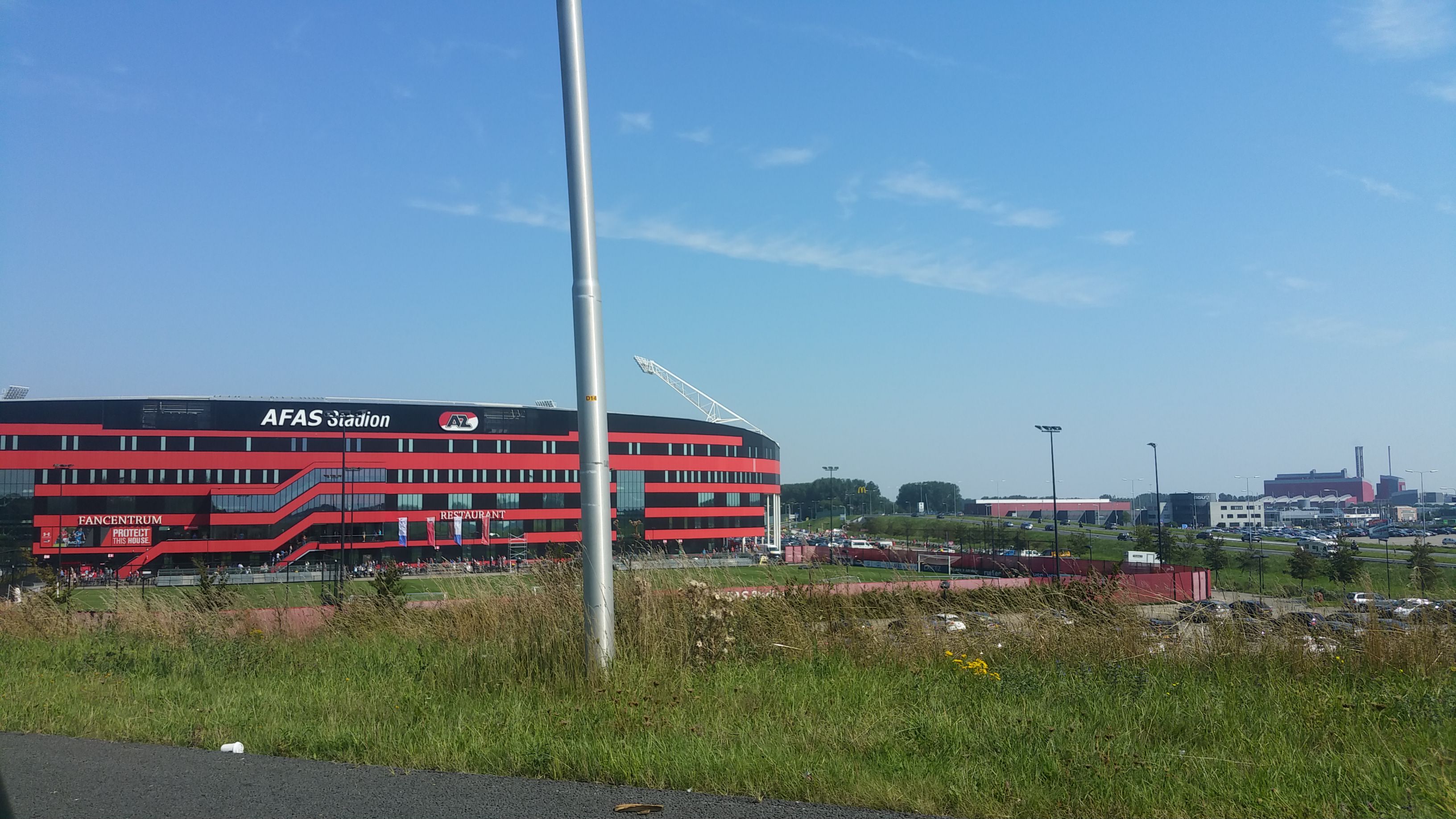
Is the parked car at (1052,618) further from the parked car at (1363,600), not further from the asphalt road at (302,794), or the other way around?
the asphalt road at (302,794)

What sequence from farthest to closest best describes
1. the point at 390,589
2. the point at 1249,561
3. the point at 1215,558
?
the point at 1215,558 → the point at 1249,561 → the point at 390,589

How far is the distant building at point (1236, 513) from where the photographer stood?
147750 millimetres

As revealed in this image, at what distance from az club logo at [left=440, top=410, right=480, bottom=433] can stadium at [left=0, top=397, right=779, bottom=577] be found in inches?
3.4

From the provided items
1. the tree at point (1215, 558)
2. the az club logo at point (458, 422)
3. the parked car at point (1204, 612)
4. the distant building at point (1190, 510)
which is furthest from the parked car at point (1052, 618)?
the distant building at point (1190, 510)

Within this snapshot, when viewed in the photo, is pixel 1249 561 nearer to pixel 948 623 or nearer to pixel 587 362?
pixel 948 623

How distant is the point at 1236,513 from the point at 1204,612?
165 metres

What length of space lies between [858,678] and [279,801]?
169 inches

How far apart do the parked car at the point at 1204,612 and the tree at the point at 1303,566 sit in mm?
31344

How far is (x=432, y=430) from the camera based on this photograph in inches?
3118

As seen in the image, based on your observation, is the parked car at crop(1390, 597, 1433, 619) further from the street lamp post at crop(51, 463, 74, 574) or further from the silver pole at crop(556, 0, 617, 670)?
the street lamp post at crop(51, 463, 74, 574)

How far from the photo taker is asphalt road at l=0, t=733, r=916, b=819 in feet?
14.7

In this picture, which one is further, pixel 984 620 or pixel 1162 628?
pixel 984 620

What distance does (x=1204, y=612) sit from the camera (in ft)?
26.8

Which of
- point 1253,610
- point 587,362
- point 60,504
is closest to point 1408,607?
point 1253,610
